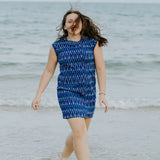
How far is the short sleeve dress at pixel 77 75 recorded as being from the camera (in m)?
3.43

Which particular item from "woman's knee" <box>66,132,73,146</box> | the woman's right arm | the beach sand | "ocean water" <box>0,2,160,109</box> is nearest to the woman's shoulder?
"ocean water" <box>0,2,160,109</box>

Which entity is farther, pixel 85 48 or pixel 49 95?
pixel 49 95

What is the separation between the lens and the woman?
11.2 feet

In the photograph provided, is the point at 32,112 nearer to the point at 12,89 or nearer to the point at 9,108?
the point at 9,108

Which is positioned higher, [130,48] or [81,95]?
[81,95]

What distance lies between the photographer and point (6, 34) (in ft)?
72.6

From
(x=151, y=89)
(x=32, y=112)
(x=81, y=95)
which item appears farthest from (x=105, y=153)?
(x=151, y=89)

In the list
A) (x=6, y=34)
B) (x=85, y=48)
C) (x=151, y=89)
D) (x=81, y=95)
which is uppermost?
(x=85, y=48)

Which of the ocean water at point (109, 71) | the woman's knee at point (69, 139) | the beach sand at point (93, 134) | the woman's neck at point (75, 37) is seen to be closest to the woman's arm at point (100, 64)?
the woman's neck at point (75, 37)

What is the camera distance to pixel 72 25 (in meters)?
3.45

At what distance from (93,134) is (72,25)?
240 cm

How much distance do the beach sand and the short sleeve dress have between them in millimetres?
1389

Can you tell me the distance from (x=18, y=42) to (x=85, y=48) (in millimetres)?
15653

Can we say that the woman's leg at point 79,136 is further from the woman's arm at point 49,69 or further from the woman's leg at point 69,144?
the woman's arm at point 49,69
